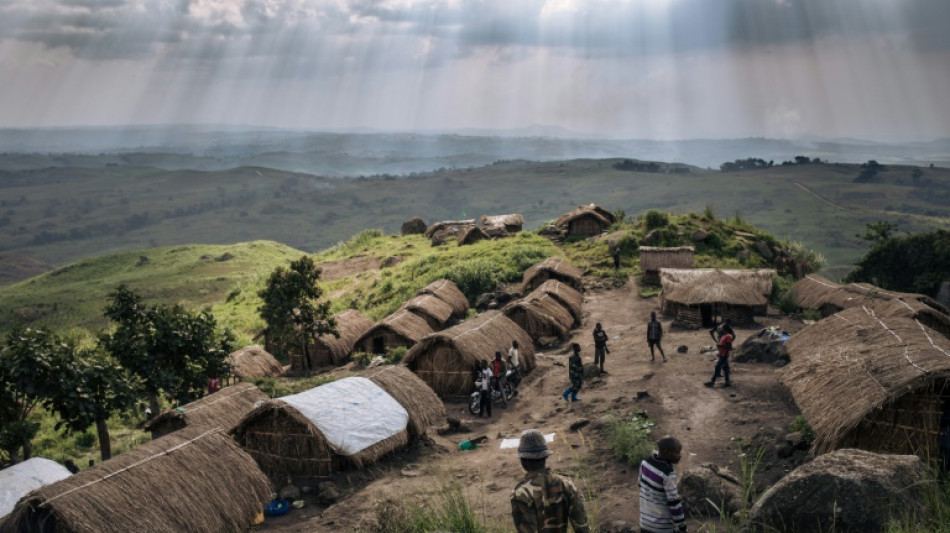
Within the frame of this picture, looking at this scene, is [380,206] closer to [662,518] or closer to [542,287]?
[542,287]

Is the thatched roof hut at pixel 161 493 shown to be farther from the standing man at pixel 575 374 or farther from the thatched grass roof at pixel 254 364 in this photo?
the thatched grass roof at pixel 254 364

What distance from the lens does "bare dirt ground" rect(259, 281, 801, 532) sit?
42.5 feet

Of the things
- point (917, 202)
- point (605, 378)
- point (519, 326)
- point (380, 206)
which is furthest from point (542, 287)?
point (380, 206)

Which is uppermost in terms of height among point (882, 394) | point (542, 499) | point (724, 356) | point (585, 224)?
point (585, 224)

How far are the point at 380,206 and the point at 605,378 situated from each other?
596ft

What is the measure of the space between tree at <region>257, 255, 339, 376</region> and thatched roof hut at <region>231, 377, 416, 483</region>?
405 inches

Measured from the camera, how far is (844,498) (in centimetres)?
763

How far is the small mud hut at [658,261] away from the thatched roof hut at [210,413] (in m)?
20.7

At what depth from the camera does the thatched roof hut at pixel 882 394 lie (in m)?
11.9

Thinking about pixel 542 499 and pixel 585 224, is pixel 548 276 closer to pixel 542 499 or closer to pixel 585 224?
pixel 585 224

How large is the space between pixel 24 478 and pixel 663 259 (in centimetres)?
2697

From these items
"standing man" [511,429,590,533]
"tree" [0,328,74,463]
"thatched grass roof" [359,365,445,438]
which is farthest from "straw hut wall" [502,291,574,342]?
"standing man" [511,429,590,533]

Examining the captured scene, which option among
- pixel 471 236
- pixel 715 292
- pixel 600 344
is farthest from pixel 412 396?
pixel 471 236

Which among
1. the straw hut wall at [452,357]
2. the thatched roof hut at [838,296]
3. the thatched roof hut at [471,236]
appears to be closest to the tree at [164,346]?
the straw hut wall at [452,357]
